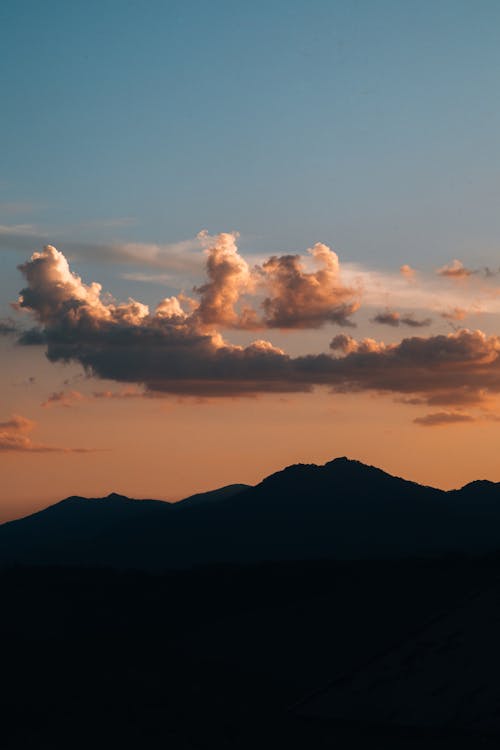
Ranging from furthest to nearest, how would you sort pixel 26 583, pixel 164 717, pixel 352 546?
1. pixel 352 546
2. pixel 26 583
3. pixel 164 717

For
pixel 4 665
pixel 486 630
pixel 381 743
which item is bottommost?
pixel 4 665

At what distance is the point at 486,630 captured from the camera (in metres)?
29.2

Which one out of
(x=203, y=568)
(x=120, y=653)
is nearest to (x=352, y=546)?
(x=203, y=568)

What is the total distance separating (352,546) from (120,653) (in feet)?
347

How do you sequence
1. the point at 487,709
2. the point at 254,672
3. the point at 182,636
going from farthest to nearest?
1. the point at 182,636
2. the point at 254,672
3. the point at 487,709

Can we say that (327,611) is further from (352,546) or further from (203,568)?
(352,546)

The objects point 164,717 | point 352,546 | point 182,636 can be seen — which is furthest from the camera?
point 352,546

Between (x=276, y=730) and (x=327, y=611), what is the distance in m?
53.9

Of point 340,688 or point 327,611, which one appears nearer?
point 340,688

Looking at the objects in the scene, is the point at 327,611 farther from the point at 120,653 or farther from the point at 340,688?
the point at 340,688

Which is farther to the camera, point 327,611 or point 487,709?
point 327,611

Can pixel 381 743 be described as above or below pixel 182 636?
above

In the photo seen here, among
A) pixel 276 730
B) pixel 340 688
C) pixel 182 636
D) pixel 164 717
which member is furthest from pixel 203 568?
pixel 340 688

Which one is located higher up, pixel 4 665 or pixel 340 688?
pixel 340 688
